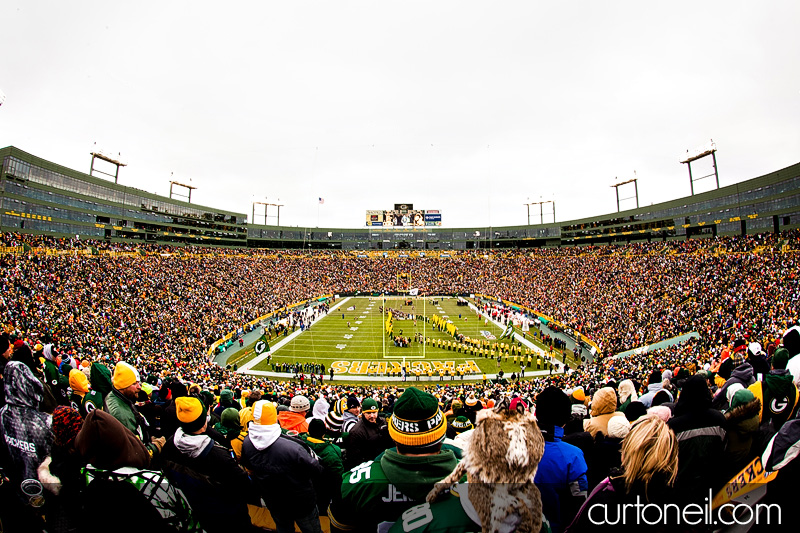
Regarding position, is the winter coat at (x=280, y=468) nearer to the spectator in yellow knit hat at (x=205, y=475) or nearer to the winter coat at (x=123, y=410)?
the spectator in yellow knit hat at (x=205, y=475)

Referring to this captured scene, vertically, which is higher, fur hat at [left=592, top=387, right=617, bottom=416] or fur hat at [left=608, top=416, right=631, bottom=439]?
fur hat at [left=592, top=387, right=617, bottom=416]

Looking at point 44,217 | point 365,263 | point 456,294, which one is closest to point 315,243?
point 365,263

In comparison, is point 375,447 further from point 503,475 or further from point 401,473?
point 503,475

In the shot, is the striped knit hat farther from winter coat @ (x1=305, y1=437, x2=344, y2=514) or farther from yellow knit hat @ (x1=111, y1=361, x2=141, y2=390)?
yellow knit hat @ (x1=111, y1=361, x2=141, y2=390)

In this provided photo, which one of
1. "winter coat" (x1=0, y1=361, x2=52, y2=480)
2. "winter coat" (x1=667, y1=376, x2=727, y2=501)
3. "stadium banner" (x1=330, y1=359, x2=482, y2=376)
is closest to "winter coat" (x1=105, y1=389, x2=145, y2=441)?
"winter coat" (x1=0, y1=361, x2=52, y2=480)

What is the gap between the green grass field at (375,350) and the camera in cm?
2481

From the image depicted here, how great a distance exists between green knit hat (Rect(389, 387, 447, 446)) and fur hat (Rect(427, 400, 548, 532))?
441 mm

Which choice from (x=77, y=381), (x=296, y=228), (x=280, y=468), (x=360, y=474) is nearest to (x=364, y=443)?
(x=280, y=468)

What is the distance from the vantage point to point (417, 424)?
214 cm

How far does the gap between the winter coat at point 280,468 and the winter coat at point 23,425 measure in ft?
5.59

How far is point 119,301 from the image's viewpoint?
97.3 feet

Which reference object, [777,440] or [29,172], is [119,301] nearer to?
[29,172]

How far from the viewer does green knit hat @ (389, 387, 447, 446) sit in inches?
83.4
